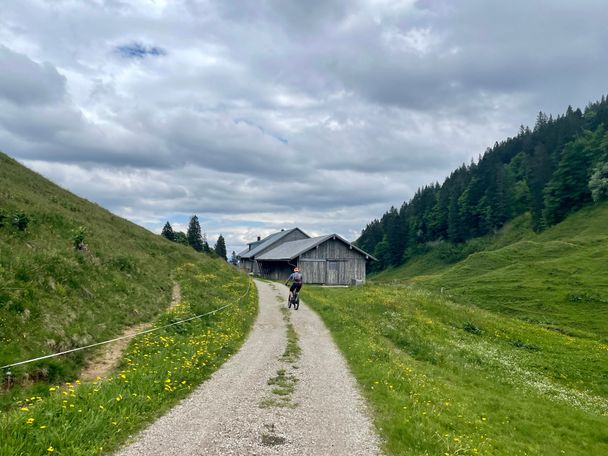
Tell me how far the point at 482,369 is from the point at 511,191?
12930cm

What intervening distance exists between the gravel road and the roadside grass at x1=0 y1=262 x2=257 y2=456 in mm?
430

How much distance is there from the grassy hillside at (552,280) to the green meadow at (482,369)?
31 cm

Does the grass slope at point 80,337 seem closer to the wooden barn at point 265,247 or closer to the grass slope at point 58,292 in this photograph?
the grass slope at point 58,292

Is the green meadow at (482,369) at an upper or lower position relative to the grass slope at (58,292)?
lower

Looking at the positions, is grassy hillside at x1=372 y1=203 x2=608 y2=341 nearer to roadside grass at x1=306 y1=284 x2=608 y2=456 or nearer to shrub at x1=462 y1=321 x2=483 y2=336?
shrub at x1=462 y1=321 x2=483 y2=336

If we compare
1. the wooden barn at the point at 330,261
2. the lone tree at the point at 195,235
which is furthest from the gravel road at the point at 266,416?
the lone tree at the point at 195,235

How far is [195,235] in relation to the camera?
12331 centimetres

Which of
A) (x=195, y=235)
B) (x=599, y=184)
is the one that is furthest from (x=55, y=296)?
(x=195, y=235)

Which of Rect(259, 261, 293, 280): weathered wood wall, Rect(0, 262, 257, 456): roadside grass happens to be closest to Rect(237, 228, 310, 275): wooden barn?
Rect(259, 261, 293, 280): weathered wood wall

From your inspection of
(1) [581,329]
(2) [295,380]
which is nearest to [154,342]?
(2) [295,380]

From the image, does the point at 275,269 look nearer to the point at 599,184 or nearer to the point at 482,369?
the point at 482,369

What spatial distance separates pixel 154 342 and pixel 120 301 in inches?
170

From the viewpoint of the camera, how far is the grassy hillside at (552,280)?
43.7 m

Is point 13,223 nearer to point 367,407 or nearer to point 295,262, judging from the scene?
point 367,407
